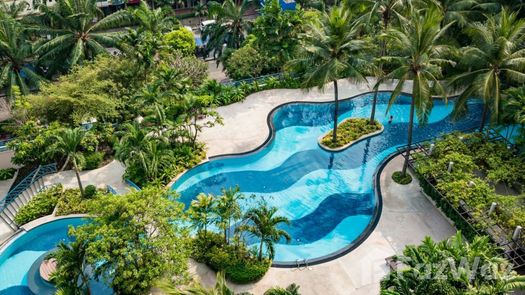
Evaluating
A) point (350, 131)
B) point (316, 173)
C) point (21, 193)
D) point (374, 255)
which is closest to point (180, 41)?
point (350, 131)

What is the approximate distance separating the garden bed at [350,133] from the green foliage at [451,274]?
15.5 metres

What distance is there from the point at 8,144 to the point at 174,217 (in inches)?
617

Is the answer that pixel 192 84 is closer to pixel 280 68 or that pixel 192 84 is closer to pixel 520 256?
pixel 280 68

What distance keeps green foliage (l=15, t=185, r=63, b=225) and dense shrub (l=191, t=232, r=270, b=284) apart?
33.0 feet

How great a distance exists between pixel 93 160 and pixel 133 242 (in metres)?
12.4

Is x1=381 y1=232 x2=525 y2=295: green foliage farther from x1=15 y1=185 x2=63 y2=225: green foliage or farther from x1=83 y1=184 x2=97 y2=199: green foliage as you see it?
x1=15 y1=185 x2=63 y2=225: green foliage

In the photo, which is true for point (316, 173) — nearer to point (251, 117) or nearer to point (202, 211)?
point (251, 117)

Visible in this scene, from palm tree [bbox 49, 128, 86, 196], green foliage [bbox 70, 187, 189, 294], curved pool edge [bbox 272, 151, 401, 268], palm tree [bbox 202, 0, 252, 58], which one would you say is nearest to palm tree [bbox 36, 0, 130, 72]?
palm tree [bbox 202, 0, 252, 58]

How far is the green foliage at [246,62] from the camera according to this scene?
39.2 meters

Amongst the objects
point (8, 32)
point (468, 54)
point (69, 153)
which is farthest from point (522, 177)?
point (8, 32)

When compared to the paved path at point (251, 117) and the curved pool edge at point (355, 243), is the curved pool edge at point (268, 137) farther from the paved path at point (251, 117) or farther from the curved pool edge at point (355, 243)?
the curved pool edge at point (355, 243)

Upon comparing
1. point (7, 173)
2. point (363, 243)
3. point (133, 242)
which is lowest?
point (363, 243)

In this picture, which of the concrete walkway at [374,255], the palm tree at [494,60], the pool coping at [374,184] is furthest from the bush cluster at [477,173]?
the pool coping at [374,184]

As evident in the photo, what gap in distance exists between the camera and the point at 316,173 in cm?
3112
